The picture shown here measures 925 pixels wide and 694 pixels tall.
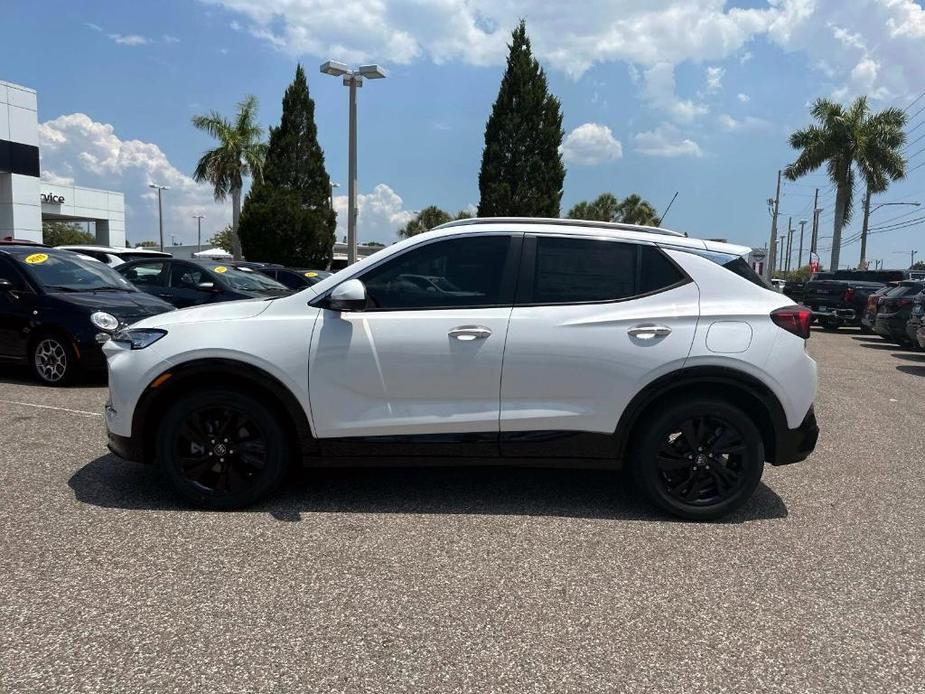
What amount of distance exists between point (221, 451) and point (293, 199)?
28.0 m

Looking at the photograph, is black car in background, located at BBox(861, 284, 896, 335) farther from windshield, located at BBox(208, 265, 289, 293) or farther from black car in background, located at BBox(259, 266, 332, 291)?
windshield, located at BBox(208, 265, 289, 293)

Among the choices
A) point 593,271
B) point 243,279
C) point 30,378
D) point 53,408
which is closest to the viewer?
point 593,271

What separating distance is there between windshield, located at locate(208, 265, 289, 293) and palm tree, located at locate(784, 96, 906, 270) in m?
31.3

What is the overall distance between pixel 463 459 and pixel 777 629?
5.96 feet

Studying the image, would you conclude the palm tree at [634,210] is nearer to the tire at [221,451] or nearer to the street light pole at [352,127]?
the street light pole at [352,127]


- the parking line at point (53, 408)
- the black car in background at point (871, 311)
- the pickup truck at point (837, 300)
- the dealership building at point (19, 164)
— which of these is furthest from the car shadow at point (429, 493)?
the dealership building at point (19, 164)

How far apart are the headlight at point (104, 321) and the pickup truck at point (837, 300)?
59.2 feet

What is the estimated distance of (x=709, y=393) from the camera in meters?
4.14

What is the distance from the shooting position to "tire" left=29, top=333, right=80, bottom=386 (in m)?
7.73

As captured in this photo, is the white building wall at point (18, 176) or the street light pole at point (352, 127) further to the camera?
the white building wall at point (18, 176)

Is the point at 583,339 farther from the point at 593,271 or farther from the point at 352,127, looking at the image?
the point at 352,127

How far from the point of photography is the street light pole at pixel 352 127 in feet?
59.1

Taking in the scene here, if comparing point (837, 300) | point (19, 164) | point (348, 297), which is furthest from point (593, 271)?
point (19, 164)

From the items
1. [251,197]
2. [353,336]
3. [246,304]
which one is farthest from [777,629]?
[251,197]
